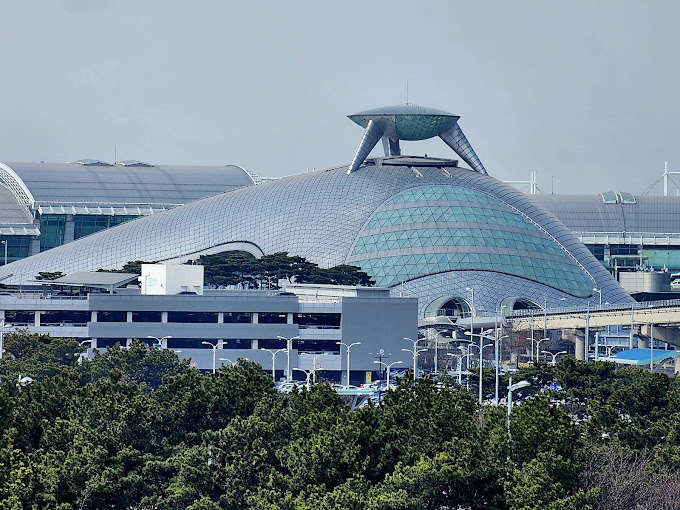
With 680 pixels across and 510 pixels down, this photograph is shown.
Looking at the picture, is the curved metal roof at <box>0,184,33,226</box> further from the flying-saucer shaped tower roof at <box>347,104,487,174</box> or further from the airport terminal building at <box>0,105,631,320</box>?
the flying-saucer shaped tower roof at <box>347,104,487,174</box>

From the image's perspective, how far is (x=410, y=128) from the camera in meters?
168

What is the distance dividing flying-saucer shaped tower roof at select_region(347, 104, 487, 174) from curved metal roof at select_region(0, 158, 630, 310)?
2.30 metres

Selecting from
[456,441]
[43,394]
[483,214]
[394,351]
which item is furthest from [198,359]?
[456,441]

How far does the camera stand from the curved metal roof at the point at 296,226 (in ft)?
511

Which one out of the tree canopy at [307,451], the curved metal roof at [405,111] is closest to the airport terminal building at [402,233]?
the curved metal roof at [405,111]

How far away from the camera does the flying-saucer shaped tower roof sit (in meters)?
166

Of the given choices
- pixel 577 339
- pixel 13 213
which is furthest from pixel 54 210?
pixel 577 339

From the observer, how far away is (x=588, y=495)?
5550 centimetres

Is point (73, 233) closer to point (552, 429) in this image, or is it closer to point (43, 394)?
point (43, 394)

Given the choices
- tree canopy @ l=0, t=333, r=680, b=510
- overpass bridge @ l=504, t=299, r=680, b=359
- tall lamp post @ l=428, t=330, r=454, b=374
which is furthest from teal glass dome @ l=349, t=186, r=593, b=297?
tree canopy @ l=0, t=333, r=680, b=510

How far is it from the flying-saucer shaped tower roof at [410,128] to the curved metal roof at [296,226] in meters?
2.30

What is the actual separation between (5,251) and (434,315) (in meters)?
67.9

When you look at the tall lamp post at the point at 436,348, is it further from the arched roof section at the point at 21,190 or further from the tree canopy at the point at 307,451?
the arched roof section at the point at 21,190

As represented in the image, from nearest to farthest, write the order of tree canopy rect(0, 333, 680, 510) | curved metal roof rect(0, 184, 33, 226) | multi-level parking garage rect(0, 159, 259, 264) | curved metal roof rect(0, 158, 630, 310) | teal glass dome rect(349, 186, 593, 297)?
tree canopy rect(0, 333, 680, 510)
teal glass dome rect(349, 186, 593, 297)
curved metal roof rect(0, 158, 630, 310)
multi-level parking garage rect(0, 159, 259, 264)
curved metal roof rect(0, 184, 33, 226)
